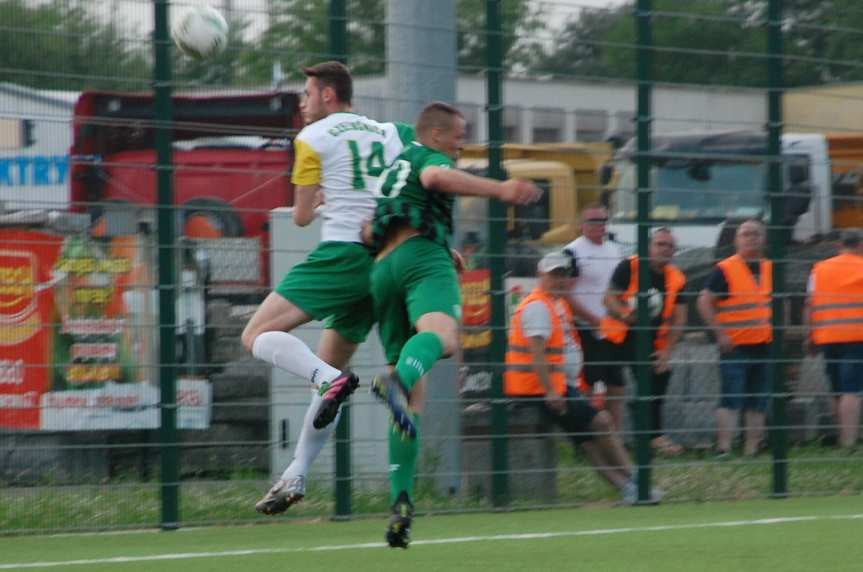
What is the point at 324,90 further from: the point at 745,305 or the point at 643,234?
the point at 745,305

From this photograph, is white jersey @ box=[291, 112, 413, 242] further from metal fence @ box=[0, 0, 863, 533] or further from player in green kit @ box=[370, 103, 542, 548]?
metal fence @ box=[0, 0, 863, 533]

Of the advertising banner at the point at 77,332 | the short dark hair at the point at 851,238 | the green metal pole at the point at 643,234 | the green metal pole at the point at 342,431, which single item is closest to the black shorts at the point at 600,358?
the green metal pole at the point at 643,234

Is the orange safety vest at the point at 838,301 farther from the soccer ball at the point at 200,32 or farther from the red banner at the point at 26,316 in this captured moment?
the red banner at the point at 26,316

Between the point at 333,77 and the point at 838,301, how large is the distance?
216 inches

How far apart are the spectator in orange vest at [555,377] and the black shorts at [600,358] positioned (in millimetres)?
215

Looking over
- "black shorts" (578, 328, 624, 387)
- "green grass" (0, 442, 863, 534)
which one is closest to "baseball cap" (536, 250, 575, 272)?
"black shorts" (578, 328, 624, 387)

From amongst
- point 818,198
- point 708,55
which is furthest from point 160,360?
point 818,198

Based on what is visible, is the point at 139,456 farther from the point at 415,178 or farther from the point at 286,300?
the point at 415,178

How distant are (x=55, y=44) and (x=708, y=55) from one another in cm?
388

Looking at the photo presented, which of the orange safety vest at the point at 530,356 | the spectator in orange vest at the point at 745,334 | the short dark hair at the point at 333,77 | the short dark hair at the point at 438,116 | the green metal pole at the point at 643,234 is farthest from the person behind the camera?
the spectator in orange vest at the point at 745,334

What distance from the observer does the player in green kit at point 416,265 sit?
21.3 ft

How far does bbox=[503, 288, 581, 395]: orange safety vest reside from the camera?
9.99 m

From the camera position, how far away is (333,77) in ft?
24.4

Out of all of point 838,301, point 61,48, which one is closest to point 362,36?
point 61,48
